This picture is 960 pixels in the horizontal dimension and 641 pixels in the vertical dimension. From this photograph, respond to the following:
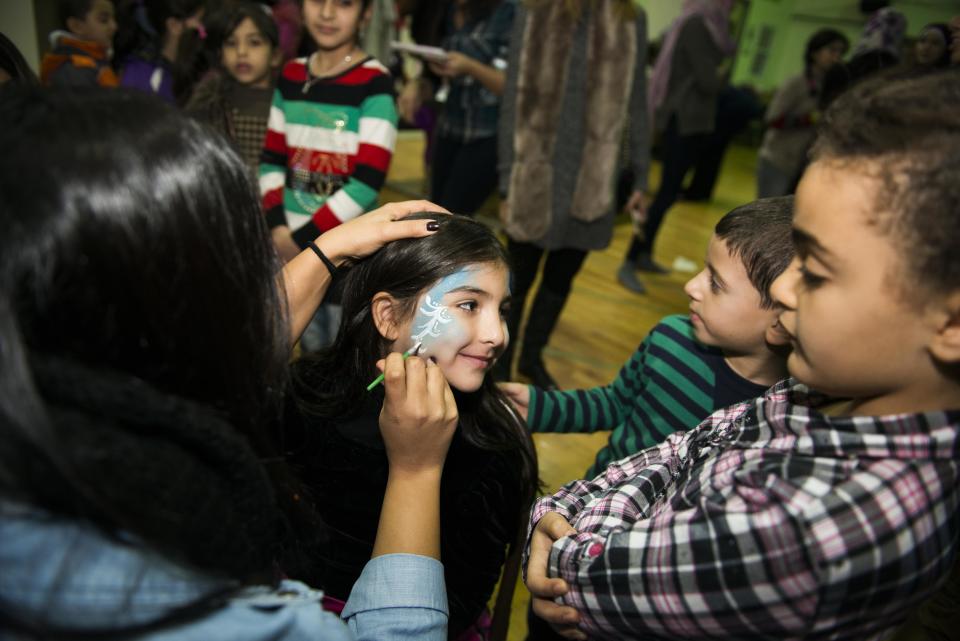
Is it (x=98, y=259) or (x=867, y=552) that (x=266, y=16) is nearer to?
(x=98, y=259)

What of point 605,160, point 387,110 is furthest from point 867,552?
point 605,160

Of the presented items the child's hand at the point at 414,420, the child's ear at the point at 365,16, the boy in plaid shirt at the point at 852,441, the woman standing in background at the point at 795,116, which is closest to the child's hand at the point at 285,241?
the child's ear at the point at 365,16

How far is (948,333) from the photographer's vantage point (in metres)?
0.49

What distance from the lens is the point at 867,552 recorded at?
49 centimetres

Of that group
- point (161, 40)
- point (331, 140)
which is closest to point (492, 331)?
point (331, 140)

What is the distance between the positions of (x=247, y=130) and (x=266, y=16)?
1.50 ft

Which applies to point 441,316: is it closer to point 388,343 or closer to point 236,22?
point 388,343

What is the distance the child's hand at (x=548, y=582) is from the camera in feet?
2.17

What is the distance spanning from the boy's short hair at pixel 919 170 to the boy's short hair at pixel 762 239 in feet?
1.52

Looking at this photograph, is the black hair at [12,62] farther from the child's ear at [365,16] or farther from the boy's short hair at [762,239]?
the boy's short hair at [762,239]

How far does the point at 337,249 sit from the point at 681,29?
3.19 m

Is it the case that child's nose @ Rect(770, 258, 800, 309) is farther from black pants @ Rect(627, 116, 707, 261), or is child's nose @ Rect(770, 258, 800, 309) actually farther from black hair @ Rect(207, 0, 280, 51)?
black pants @ Rect(627, 116, 707, 261)

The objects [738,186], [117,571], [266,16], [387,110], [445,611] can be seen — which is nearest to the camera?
[117,571]

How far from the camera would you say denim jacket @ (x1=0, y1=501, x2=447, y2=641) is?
35 cm
